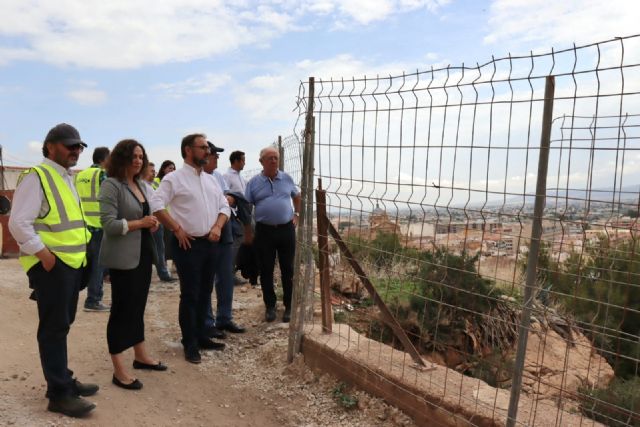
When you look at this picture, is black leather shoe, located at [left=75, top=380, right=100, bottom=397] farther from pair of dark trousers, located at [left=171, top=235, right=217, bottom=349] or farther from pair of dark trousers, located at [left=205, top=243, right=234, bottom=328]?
pair of dark trousers, located at [left=205, top=243, right=234, bottom=328]

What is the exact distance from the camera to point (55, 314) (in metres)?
3.15

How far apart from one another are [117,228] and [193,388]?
139 cm

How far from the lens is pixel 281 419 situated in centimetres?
371

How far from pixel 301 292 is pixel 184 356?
124cm

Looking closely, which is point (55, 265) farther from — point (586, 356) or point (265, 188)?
point (586, 356)

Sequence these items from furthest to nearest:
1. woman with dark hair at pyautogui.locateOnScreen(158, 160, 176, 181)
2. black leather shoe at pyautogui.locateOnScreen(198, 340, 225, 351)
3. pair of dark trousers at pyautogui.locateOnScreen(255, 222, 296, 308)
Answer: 1. woman with dark hair at pyautogui.locateOnScreen(158, 160, 176, 181)
2. pair of dark trousers at pyautogui.locateOnScreen(255, 222, 296, 308)
3. black leather shoe at pyautogui.locateOnScreen(198, 340, 225, 351)

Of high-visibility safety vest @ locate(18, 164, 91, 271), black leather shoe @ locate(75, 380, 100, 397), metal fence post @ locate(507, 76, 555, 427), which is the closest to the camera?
metal fence post @ locate(507, 76, 555, 427)

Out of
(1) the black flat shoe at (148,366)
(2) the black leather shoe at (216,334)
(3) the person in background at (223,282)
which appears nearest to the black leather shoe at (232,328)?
(3) the person in background at (223,282)

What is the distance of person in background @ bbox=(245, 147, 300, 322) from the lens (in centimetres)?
511

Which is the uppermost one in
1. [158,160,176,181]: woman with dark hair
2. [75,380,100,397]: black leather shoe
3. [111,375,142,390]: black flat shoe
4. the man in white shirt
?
[158,160,176,181]: woman with dark hair

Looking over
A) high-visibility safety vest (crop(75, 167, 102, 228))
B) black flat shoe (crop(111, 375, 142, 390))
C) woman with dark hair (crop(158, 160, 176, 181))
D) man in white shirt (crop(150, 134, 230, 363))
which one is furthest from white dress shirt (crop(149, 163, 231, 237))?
woman with dark hair (crop(158, 160, 176, 181))

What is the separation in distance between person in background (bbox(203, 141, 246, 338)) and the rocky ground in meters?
0.15

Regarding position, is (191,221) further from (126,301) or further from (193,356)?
(193,356)

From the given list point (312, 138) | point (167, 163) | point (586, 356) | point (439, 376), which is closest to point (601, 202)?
point (439, 376)
